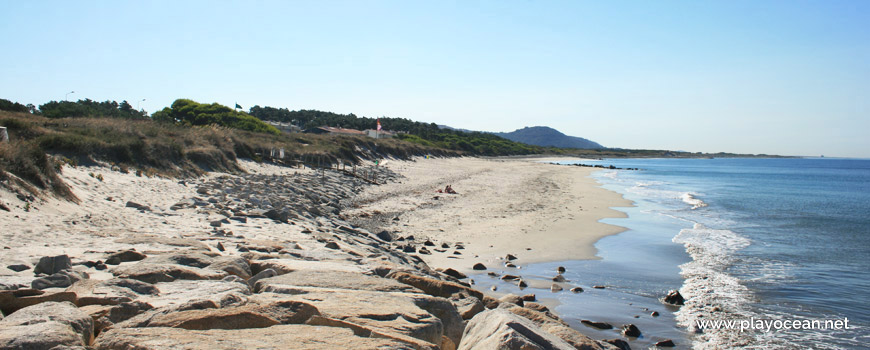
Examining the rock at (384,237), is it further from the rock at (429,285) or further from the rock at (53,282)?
the rock at (53,282)

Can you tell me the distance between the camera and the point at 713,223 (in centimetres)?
1944

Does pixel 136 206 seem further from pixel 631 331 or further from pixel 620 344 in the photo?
pixel 631 331

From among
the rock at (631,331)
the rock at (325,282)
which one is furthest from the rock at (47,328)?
the rock at (631,331)

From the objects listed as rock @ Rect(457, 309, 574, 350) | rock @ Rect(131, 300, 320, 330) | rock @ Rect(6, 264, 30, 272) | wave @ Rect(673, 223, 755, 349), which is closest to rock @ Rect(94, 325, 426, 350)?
rock @ Rect(131, 300, 320, 330)

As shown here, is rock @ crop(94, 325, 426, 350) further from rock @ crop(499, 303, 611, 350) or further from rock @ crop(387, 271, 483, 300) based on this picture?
rock @ crop(387, 271, 483, 300)

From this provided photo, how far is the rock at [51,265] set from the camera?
5539 millimetres

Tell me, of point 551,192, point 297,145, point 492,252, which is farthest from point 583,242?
point 297,145

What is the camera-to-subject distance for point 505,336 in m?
3.85

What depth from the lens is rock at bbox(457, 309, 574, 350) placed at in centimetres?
380

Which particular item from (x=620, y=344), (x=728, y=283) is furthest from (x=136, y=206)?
(x=728, y=283)

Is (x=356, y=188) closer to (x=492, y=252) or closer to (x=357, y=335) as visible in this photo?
(x=492, y=252)

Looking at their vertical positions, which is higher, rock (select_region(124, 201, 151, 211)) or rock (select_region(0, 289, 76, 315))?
rock (select_region(0, 289, 76, 315))

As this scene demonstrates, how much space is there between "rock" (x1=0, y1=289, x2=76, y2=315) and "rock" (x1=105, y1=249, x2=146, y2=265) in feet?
6.52

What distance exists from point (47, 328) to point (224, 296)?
136cm
